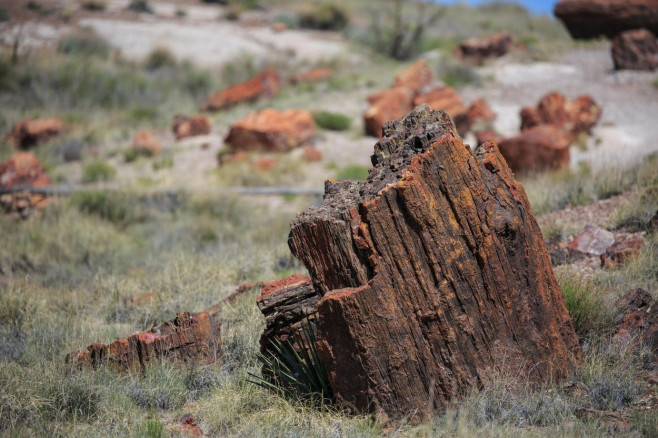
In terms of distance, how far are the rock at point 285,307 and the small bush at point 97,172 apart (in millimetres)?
10952

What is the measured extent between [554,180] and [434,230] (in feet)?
25.2

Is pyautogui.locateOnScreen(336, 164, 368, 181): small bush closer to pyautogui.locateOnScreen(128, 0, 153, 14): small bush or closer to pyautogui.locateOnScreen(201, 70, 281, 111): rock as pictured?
pyautogui.locateOnScreen(201, 70, 281, 111): rock

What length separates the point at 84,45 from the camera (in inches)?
981

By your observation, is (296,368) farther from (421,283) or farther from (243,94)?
(243,94)

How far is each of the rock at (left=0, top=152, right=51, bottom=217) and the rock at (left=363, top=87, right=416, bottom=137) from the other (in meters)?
7.47

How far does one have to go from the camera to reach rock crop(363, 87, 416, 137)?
1702 cm

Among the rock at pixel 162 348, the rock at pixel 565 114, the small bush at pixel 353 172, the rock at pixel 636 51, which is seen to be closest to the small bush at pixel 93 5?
the small bush at pixel 353 172

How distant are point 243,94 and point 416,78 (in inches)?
201

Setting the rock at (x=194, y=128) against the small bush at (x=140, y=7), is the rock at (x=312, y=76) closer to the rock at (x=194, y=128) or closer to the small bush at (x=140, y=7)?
the rock at (x=194, y=128)

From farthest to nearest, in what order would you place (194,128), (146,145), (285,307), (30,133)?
(194,128)
(30,133)
(146,145)
(285,307)

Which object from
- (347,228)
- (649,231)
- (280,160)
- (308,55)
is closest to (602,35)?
(308,55)

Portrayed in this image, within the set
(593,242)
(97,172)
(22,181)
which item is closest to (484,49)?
(97,172)

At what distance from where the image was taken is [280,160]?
15570 mm

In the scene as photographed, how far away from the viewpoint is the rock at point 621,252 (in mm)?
6566
